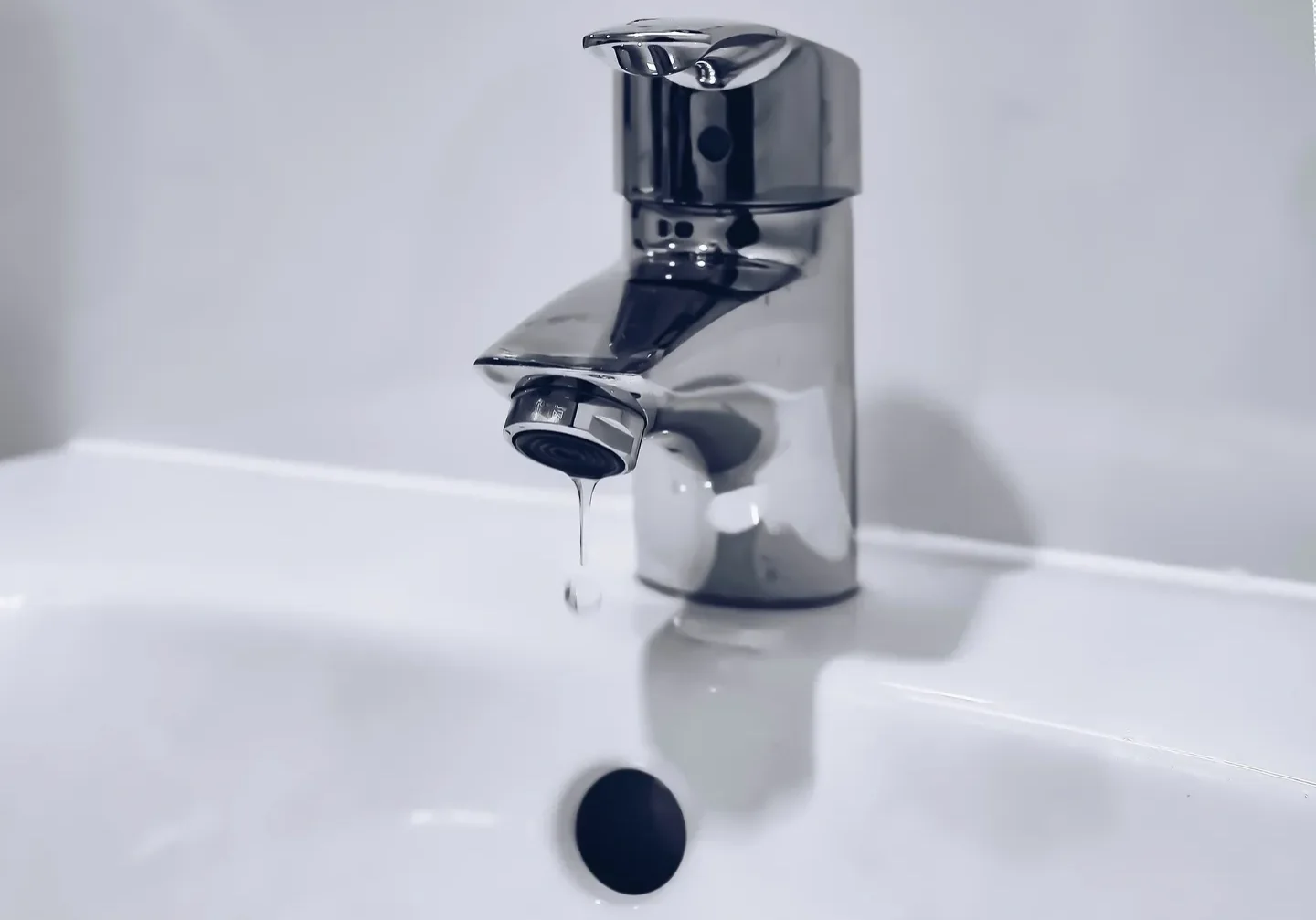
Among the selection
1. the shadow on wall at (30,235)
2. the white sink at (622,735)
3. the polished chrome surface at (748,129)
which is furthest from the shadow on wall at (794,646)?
the shadow on wall at (30,235)

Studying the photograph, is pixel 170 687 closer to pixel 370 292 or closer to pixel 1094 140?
pixel 370 292

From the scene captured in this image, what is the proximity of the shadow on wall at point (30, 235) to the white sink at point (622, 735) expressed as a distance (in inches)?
8.4

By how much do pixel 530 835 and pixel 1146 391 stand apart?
268 millimetres

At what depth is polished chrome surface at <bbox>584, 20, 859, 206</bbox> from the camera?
1.06 feet

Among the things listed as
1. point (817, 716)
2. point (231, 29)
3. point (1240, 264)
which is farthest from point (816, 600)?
point (231, 29)

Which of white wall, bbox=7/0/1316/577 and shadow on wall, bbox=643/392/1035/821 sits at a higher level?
white wall, bbox=7/0/1316/577

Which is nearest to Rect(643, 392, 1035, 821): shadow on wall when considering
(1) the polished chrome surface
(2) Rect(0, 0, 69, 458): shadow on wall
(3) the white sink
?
(3) the white sink

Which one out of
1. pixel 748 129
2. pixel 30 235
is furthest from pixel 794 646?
pixel 30 235

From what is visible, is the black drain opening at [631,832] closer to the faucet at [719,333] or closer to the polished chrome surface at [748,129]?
the faucet at [719,333]

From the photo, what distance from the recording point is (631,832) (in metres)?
0.37

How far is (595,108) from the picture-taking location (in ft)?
1.63

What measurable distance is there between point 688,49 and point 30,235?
0.50 m

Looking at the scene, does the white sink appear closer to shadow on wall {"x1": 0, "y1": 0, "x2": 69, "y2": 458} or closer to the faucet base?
the faucet base

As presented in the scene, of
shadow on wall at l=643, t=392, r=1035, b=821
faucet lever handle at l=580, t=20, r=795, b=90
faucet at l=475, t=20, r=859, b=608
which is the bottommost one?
shadow on wall at l=643, t=392, r=1035, b=821
